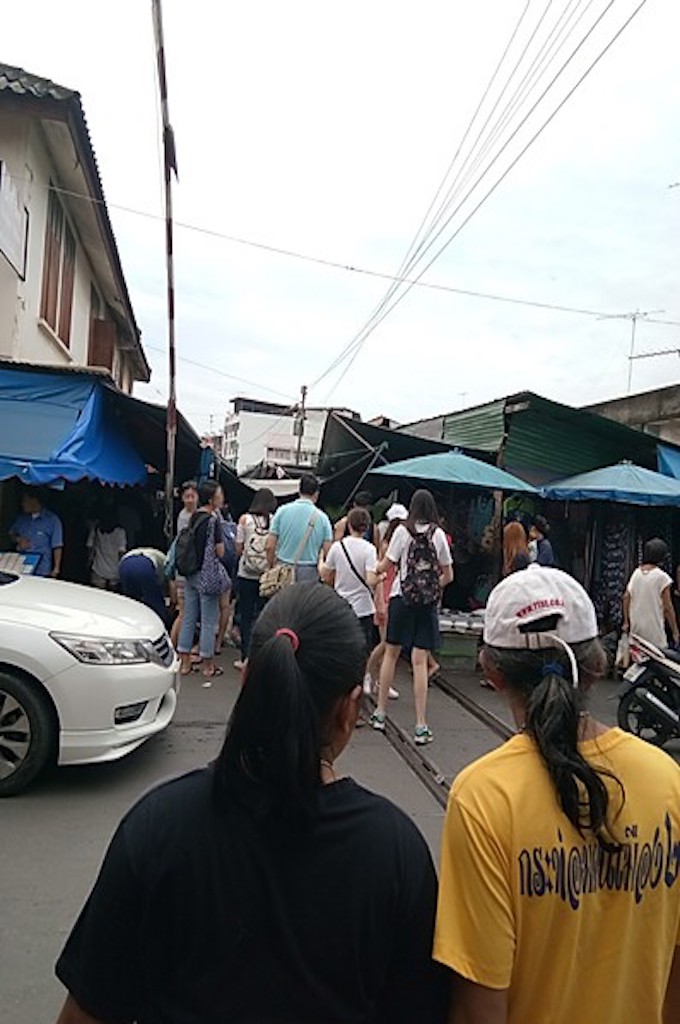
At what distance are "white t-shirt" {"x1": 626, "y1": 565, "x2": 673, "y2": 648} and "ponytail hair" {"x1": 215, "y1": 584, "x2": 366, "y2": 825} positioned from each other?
6586 mm

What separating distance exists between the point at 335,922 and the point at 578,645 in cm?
74

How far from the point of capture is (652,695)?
255 inches

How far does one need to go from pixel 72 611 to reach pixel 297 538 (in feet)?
9.10

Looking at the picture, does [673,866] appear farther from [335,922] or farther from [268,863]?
[268,863]

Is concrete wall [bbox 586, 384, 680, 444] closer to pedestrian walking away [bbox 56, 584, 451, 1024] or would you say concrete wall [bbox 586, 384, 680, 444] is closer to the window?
the window

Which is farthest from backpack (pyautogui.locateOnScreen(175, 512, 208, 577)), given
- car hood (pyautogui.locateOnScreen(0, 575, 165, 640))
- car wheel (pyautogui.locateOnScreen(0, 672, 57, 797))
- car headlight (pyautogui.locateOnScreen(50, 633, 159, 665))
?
car wheel (pyautogui.locateOnScreen(0, 672, 57, 797))

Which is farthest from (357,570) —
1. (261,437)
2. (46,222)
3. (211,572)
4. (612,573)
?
(261,437)

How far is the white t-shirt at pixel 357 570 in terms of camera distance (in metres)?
6.37

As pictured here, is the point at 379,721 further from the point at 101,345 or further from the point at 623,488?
the point at 101,345

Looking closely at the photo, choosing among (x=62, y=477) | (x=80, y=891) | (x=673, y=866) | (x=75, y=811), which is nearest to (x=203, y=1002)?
(x=673, y=866)

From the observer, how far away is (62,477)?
22.6ft

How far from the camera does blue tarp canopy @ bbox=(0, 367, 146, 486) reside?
690cm

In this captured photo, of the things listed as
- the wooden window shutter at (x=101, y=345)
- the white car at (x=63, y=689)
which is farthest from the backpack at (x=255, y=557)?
the wooden window shutter at (x=101, y=345)

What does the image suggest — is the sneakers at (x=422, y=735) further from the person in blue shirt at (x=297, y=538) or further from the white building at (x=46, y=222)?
the white building at (x=46, y=222)
